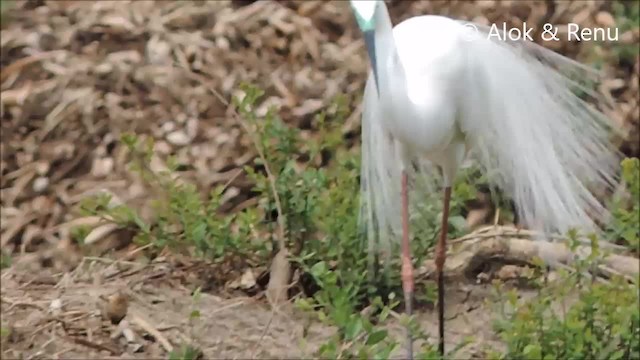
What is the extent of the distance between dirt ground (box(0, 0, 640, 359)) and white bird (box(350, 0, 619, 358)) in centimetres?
26

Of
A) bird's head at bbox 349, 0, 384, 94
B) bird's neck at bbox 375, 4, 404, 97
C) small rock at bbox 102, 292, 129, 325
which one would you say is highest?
bird's head at bbox 349, 0, 384, 94

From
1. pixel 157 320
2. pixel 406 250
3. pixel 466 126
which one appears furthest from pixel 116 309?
pixel 466 126

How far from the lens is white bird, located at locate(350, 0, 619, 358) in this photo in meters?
1.50

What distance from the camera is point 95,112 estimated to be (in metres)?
2.64

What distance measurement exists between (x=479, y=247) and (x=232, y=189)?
1.85 ft

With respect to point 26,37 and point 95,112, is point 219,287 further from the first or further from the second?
point 26,37

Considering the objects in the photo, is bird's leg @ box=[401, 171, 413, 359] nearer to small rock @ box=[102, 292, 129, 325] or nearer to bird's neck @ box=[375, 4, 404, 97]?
bird's neck @ box=[375, 4, 404, 97]

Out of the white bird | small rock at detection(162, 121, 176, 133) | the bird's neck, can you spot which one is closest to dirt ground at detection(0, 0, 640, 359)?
small rock at detection(162, 121, 176, 133)

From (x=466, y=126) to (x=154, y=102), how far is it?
1.21 m

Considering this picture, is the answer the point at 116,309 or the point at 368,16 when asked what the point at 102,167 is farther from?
the point at 368,16

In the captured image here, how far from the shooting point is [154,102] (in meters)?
2.67

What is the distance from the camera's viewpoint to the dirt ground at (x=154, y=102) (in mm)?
2117

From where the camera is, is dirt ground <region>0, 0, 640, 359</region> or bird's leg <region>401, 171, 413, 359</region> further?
dirt ground <region>0, 0, 640, 359</region>

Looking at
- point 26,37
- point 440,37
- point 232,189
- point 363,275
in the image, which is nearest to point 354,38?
point 232,189
